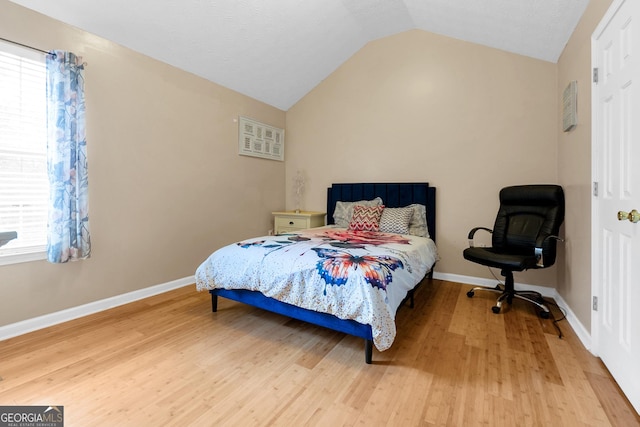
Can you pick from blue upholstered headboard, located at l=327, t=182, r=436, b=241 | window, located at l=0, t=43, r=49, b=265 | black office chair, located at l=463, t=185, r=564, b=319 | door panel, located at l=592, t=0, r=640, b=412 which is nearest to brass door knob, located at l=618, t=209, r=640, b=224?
door panel, located at l=592, t=0, r=640, b=412

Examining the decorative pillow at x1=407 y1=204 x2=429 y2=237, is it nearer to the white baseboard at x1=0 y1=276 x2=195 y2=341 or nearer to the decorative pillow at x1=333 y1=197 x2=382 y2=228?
the decorative pillow at x1=333 y1=197 x2=382 y2=228

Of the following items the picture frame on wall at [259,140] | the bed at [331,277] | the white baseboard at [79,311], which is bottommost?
the white baseboard at [79,311]

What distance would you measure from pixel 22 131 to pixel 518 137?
463cm

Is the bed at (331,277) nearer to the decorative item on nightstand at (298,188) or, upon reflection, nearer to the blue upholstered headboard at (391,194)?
the blue upholstered headboard at (391,194)

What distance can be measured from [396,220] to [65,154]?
318 centimetres

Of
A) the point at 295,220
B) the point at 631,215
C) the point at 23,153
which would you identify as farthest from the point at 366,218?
the point at 23,153

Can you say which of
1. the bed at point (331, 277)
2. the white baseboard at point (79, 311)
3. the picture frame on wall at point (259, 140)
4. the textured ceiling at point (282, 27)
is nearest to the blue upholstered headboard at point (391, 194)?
the bed at point (331, 277)

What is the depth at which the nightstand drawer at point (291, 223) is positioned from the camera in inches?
163

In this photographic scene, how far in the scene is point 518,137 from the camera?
3.18 m

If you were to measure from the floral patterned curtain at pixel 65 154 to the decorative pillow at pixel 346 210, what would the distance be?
9.01 feet

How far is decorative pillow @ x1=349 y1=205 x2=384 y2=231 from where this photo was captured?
3434mm

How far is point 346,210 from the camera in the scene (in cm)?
388

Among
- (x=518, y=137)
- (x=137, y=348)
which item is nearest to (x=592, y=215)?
(x=518, y=137)

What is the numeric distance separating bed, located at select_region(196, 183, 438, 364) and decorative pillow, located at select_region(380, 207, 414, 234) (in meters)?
0.13
